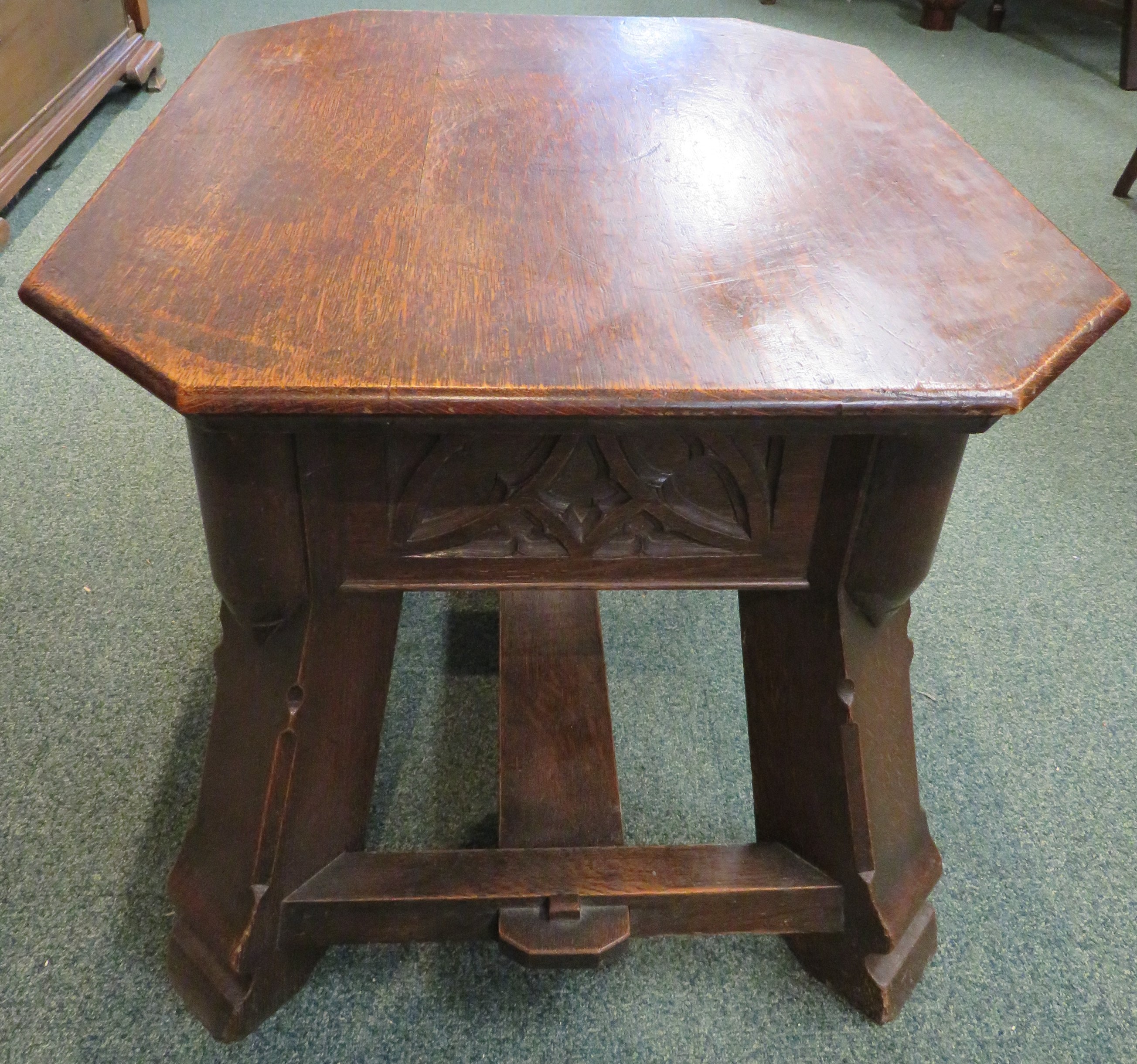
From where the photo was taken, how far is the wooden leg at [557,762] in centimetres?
74

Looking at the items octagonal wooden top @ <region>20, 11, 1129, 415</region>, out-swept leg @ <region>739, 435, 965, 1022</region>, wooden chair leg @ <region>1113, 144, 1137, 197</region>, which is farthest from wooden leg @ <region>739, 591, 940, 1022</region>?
wooden chair leg @ <region>1113, 144, 1137, 197</region>

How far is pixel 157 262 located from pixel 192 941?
0.51m

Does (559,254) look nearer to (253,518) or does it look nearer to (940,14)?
(253,518)

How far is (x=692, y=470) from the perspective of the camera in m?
0.63

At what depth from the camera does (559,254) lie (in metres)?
0.64

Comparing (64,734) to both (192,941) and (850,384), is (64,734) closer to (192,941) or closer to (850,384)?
(192,941)

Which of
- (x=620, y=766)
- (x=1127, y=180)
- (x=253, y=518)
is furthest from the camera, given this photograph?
(x=1127, y=180)

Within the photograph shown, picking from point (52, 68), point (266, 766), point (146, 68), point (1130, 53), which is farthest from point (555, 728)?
point (1130, 53)

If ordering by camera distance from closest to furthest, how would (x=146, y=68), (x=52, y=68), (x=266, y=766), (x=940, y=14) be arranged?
(x=266, y=766), (x=52, y=68), (x=146, y=68), (x=940, y=14)

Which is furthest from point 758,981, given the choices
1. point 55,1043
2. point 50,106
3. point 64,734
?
point 50,106

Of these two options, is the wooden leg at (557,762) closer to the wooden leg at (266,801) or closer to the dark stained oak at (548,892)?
the dark stained oak at (548,892)

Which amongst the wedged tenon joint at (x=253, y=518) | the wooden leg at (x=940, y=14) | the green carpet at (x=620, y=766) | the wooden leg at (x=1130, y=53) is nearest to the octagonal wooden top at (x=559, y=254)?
the wedged tenon joint at (x=253, y=518)

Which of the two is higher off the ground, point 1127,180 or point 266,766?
point 266,766

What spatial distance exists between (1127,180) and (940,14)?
145 centimetres
